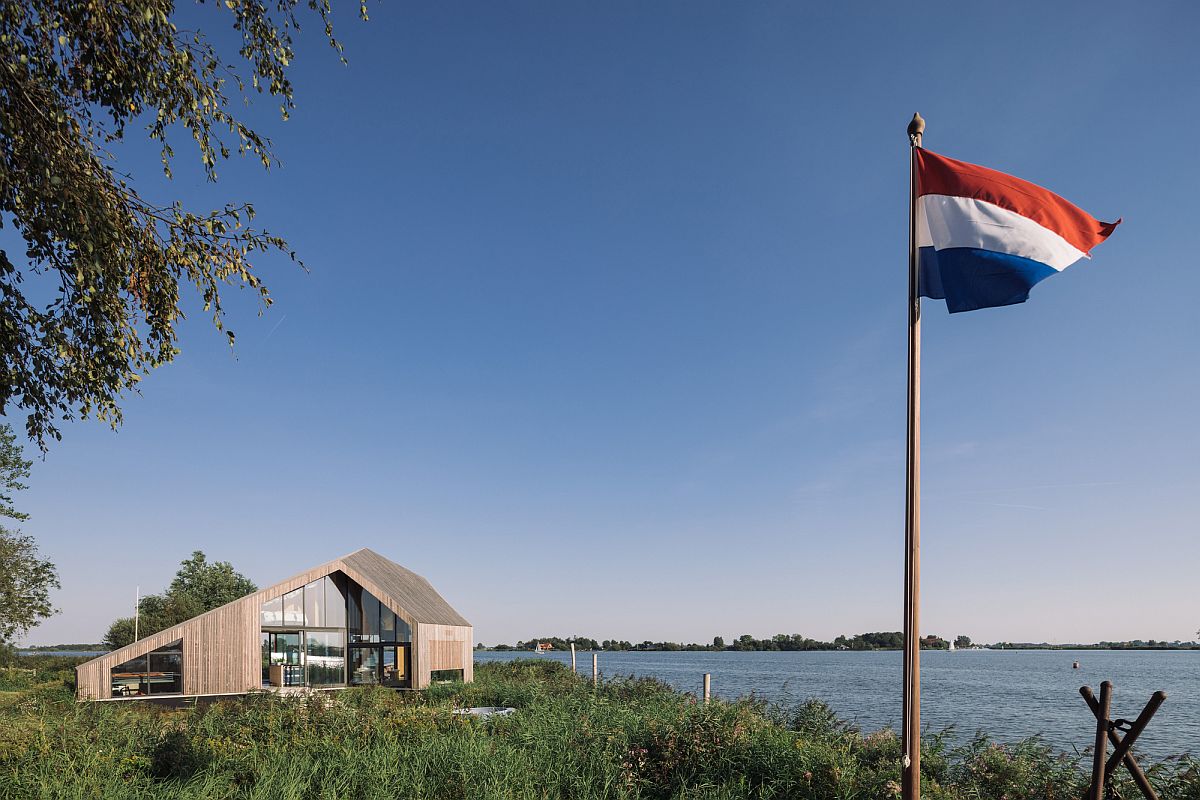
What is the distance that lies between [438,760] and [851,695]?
2860 cm

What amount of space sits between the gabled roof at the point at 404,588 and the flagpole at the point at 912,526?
2080cm

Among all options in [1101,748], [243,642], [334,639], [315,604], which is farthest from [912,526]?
[334,639]

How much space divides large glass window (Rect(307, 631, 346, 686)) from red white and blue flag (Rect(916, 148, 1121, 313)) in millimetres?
22378

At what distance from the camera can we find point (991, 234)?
19.7 ft

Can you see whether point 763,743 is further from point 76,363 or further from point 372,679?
point 372,679

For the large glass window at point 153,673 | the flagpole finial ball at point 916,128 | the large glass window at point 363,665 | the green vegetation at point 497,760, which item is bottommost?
the large glass window at point 363,665

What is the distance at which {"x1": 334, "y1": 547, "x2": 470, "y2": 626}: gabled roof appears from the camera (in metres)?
25.3

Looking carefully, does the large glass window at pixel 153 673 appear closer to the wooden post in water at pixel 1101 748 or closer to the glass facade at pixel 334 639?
the glass facade at pixel 334 639

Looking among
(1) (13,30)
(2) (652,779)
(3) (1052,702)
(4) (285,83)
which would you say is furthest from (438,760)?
(3) (1052,702)

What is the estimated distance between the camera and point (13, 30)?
6.35 m

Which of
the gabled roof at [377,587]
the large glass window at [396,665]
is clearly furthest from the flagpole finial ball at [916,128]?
the large glass window at [396,665]

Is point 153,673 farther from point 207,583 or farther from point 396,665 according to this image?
point 207,583

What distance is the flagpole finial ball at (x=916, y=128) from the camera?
6.36m

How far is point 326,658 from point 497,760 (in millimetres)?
18753
